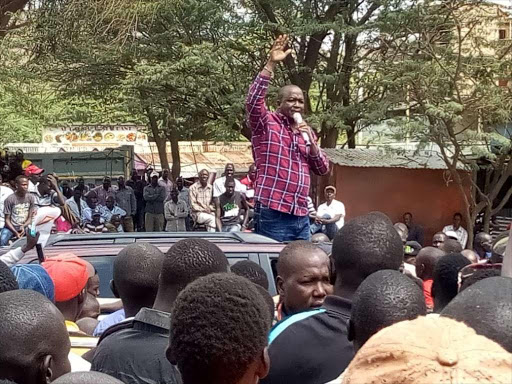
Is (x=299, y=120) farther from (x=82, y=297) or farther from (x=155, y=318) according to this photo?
(x=155, y=318)

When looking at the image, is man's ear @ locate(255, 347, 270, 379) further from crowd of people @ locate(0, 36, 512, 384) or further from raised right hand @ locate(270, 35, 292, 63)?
raised right hand @ locate(270, 35, 292, 63)

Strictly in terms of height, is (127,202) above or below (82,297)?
below

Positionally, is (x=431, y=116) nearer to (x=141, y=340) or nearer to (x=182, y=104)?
(x=182, y=104)

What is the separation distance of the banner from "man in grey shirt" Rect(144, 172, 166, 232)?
12.6m

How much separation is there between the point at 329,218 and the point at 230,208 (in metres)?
1.45

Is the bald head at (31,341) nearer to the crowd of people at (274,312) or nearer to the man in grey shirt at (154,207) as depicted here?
the crowd of people at (274,312)

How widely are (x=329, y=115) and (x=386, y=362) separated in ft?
46.4

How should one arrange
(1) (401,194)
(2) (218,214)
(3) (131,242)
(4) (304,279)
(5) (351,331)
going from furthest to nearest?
1. (1) (401,194)
2. (2) (218,214)
3. (3) (131,242)
4. (4) (304,279)
5. (5) (351,331)

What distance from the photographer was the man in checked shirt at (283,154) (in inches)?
217

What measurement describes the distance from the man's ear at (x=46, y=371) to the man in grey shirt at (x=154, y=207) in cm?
1435

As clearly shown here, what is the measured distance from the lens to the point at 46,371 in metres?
2.45

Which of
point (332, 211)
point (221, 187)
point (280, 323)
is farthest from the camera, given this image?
point (221, 187)

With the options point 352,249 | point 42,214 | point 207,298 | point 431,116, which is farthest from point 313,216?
point 207,298

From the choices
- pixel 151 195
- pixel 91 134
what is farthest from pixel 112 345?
pixel 91 134
